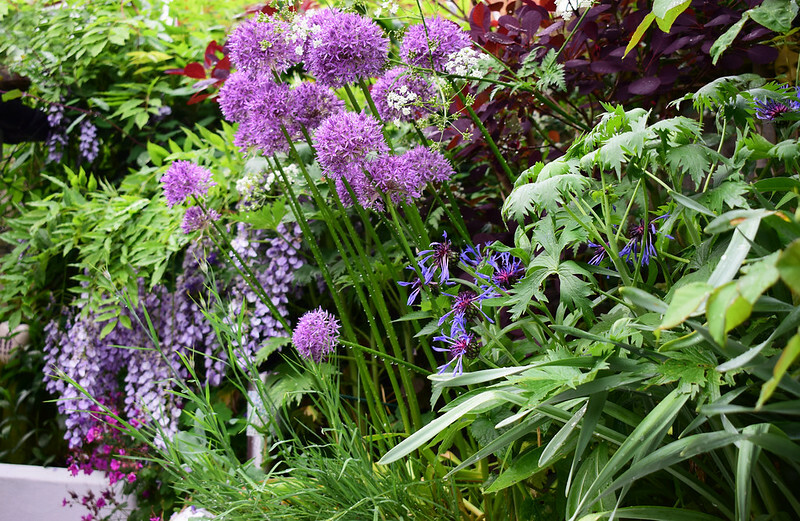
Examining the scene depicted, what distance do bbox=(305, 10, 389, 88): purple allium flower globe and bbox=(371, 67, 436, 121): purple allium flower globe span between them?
6 cm

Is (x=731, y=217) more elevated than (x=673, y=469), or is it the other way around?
(x=731, y=217)

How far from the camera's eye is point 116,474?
2027 mm

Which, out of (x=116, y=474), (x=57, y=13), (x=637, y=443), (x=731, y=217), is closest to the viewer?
(x=731, y=217)

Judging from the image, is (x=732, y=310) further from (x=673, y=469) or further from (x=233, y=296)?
(x=233, y=296)

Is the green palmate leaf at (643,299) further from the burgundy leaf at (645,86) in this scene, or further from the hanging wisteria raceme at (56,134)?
the hanging wisteria raceme at (56,134)

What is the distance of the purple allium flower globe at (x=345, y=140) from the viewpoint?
1031mm

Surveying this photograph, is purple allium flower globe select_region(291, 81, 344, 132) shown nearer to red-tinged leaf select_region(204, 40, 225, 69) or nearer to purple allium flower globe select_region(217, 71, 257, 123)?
purple allium flower globe select_region(217, 71, 257, 123)

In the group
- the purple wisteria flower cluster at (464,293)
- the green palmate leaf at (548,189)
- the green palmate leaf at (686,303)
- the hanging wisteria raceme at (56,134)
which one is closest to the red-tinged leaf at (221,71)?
the hanging wisteria raceme at (56,134)

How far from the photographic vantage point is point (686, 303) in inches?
20.1

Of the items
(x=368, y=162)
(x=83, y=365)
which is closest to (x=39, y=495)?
(x=83, y=365)

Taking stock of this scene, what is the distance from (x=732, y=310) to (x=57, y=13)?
2.93m

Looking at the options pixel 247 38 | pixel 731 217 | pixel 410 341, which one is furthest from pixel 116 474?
pixel 731 217

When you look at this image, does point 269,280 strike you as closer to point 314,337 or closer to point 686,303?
point 314,337

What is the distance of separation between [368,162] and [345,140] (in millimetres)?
75
